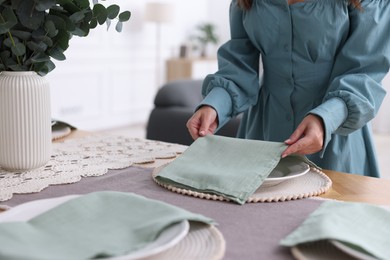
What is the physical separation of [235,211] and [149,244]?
246 mm

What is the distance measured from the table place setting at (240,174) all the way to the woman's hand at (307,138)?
0.06 ft

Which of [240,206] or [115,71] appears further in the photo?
[115,71]

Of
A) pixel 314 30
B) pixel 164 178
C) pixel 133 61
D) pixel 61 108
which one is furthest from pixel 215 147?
pixel 133 61

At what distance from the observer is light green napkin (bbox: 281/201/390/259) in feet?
2.33

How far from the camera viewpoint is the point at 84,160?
1279mm

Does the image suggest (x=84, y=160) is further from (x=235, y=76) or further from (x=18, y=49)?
(x=235, y=76)

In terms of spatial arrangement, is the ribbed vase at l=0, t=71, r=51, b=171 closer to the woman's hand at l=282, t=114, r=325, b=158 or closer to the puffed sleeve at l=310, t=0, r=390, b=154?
the woman's hand at l=282, t=114, r=325, b=158

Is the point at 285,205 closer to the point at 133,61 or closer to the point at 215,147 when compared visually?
the point at 215,147

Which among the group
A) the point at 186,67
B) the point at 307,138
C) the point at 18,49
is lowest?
the point at 186,67

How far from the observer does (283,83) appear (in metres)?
1.54

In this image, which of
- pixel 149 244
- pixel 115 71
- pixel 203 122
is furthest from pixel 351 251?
pixel 115 71

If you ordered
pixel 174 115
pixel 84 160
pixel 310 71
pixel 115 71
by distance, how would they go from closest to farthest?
pixel 84 160
pixel 310 71
pixel 174 115
pixel 115 71

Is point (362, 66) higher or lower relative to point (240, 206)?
higher

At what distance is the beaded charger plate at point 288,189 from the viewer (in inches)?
38.4
